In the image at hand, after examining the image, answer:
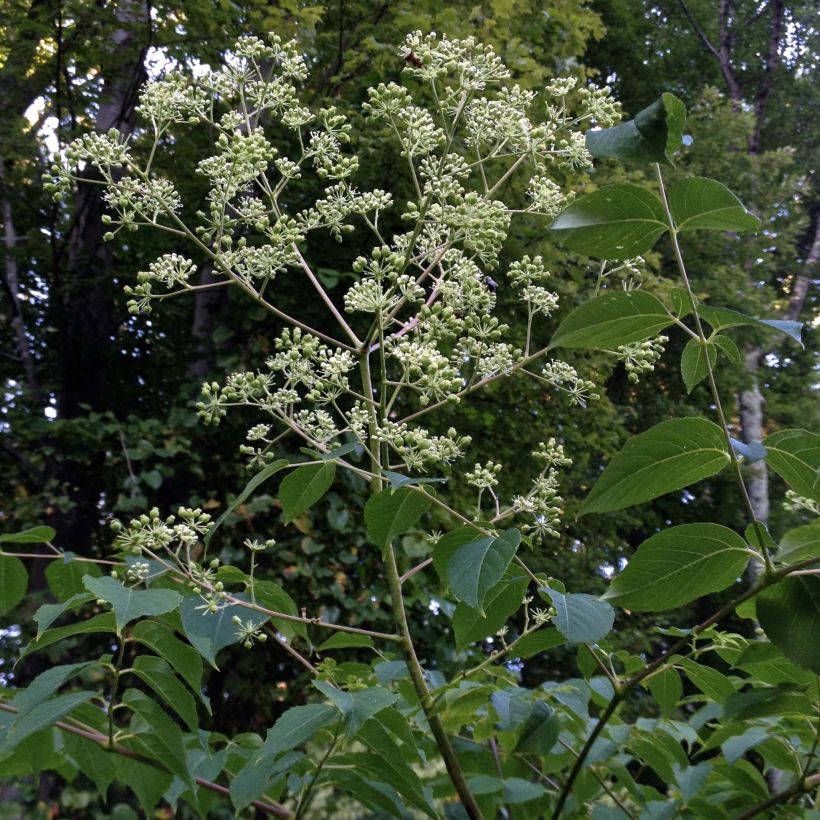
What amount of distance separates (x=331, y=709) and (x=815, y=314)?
1468 centimetres

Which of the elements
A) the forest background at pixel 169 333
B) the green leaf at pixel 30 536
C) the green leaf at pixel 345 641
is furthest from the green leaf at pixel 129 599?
the forest background at pixel 169 333

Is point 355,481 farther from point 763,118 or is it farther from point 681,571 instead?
point 763,118

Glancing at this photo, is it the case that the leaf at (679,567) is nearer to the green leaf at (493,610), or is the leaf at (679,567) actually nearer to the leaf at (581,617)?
the leaf at (581,617)

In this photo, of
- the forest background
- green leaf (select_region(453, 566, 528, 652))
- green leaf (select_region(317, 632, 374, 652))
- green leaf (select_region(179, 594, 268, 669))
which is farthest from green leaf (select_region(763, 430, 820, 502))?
the forest background

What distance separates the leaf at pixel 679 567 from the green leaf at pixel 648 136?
1.49ft

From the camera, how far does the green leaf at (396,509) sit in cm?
119

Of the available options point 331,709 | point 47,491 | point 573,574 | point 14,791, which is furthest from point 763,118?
point 331,709

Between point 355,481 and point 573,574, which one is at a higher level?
point 355,481

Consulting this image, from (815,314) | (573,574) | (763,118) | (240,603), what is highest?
(763,118)

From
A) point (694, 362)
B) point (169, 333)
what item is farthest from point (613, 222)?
point (169, 333)

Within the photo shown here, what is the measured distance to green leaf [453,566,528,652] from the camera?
1.23 m

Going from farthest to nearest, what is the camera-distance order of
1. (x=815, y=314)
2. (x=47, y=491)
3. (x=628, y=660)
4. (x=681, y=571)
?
1. (x=815, y=314)
2. (x=47, y=491)
3. (x=628, y=660)
4. (x=681, y=571)

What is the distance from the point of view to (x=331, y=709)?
1.23 metres

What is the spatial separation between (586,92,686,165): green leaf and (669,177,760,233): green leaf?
11 cm
